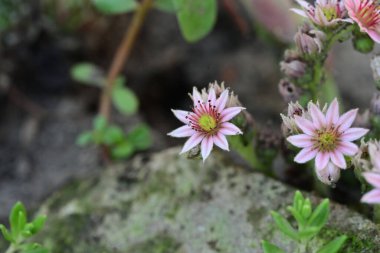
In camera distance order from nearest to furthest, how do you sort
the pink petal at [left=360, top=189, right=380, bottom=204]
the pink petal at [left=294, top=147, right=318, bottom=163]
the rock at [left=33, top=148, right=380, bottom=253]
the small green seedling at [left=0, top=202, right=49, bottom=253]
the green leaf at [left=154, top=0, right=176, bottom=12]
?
the pink petal at [left=360, top=189, right=380, bottom=204] < the pink petal at [left=294, top=147, right=318, bottom=163] < the small green seedling at [left=0, top=202, right=49, bottom=253] < the rock at [left=33, top=148, right=380, bottom=253] < the green leaf at [left=154, top=0, right=176, bottom=12]

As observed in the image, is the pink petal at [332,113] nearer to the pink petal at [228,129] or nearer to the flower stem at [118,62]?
the pink petal at [228,129]

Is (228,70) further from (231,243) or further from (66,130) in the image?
(231,243)

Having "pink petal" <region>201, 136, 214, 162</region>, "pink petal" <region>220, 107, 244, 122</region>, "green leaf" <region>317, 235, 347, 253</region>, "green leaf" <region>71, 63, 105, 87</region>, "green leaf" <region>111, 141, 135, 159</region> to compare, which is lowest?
"green leaf" <region>317, 235, 347, 253</region>

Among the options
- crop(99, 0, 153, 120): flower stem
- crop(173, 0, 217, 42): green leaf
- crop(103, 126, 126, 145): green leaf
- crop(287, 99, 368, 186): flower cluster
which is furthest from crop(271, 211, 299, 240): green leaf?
crop(99, 0, 153, 120): flower stem

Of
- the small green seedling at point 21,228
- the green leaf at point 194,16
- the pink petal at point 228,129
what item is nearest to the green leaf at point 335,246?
the pink petal at point 228,129

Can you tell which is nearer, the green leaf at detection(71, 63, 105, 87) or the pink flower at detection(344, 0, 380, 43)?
the pink flower at detection(344, 0, 380, 43)

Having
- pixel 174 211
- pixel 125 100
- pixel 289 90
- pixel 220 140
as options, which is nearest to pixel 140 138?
pixel 125 100

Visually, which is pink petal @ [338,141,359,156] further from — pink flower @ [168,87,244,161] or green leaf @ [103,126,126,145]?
green leaf @ [103,126,126,145]
